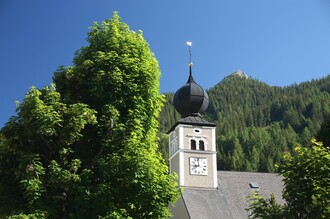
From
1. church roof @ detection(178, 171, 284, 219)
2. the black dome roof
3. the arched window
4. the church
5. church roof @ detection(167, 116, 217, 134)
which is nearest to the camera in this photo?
church roof @ detection(178, 171, 284, 219)

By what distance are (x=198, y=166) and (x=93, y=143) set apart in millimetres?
25089

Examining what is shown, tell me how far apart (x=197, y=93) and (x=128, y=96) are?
27.2m

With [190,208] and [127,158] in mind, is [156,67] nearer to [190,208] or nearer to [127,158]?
[127,158]

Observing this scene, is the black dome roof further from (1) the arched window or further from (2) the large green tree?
(2) the large green tree

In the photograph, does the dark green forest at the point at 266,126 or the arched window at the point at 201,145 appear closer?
the arched window at the point at 201,145

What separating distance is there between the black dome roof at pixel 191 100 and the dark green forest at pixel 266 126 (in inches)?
2472

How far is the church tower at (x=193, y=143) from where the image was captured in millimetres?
41406

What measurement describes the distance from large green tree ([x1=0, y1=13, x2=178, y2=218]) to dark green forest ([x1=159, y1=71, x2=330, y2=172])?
8963cm

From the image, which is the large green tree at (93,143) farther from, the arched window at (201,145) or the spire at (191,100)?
the spire at (191,100)

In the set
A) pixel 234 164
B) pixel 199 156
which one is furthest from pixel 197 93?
pixel 234 164

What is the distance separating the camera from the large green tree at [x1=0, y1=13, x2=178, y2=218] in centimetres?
1560

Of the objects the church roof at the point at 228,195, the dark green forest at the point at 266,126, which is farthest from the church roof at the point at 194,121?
the dark green forest at the point at 266,126

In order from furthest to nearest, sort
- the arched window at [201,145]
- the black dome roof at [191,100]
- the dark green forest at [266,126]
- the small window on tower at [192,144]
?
1. the dark green forest at [266,126]
2. the black dome roof at [191,100]
3. the arched window at [201,145]
4. the small window on tower at [192,144]

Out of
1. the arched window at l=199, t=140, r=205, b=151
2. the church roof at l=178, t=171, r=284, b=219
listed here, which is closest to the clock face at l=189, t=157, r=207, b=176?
the arched window at l=199, t=140, r=205, b=151
